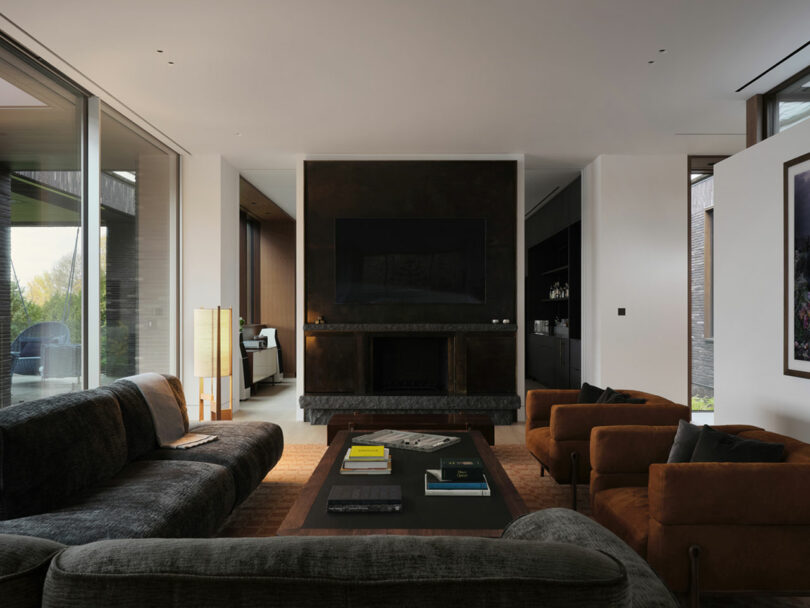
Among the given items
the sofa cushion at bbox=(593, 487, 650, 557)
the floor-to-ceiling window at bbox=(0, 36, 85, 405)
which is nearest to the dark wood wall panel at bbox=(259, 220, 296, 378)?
the floor-to-ceiling window at bbox=(0, 36, 85, 405)

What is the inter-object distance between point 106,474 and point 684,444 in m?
2.60

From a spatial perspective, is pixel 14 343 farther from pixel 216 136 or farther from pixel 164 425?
pixel 216 136

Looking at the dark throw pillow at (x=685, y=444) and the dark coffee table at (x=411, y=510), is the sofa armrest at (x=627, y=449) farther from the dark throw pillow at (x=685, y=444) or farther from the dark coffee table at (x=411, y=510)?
the dark coffee table at (x=411, y=510)

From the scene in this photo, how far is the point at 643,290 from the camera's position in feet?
20.6

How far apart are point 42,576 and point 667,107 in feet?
17.2

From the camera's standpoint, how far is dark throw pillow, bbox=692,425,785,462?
2.33m

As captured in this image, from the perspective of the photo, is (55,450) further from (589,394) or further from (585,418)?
(589,394)

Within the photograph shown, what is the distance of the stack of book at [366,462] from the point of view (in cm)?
279

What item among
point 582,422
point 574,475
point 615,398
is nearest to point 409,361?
point 615,398

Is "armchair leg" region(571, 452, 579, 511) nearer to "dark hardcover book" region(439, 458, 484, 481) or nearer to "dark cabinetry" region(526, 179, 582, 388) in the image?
"dark hardcover book" region(439, 458, 484, 481)

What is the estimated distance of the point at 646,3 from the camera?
322 centimetres

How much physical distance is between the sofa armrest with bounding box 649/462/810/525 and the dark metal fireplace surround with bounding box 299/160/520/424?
13.5 feet

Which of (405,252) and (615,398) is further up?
(405,252)

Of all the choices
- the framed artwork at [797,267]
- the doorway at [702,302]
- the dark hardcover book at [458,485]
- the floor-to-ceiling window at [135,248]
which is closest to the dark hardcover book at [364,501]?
the dark hardcover book at [458,485]
